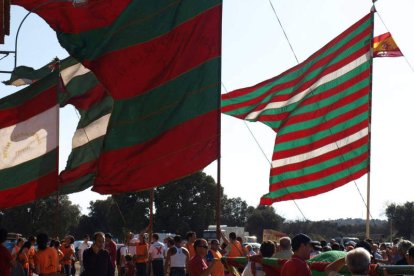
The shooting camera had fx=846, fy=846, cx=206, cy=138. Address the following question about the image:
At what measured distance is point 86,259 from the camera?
41.6 ft

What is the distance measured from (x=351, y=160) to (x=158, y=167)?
630 cm

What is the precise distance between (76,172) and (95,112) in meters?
1.72

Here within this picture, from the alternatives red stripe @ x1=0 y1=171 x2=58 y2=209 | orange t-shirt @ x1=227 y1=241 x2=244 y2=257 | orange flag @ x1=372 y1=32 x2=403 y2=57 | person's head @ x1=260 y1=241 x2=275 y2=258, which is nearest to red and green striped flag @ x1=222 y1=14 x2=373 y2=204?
orange t-shirt @ x1=227 y1=241 x2=244 y2=257

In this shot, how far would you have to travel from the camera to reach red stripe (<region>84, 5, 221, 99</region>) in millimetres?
12398

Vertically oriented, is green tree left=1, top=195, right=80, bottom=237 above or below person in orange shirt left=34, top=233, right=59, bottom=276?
above

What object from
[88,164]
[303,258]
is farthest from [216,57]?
[88,164]

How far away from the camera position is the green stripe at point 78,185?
22094mm

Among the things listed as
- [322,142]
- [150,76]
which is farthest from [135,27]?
[322,142]

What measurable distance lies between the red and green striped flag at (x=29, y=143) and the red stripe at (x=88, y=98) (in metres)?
5.89

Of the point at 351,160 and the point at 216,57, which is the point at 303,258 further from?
the point at 351,160

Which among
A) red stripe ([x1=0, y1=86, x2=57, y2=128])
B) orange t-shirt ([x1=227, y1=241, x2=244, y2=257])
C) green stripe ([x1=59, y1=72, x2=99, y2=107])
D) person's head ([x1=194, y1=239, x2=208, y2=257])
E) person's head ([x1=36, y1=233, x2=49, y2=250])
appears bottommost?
person's head ([x1=194, y1=239, x2=208, y2=257])

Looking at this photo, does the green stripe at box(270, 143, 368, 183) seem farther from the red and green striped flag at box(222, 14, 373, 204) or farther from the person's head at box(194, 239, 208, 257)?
the person's head at box(194, 239, 208, 257)

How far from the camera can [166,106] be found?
12406 mm

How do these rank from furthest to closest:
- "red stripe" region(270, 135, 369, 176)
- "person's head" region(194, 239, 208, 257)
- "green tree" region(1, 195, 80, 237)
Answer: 1. "green tree" region(1, 195, 80, 237)
2. "red stripe" region(270, 135, 369, 176)
3. "person's head" region(194, 239, 208, 257)
